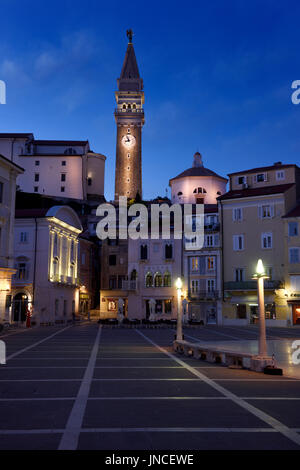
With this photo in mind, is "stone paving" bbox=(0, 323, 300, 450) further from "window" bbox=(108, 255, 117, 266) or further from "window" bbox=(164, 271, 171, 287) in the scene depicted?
"window" bbox=(108, 255, 117, 266)

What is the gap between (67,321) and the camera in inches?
2245

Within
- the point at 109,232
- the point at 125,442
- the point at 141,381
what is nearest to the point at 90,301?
the point at 109,232

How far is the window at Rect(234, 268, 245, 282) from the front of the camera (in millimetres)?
55656

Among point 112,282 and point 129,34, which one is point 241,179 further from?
point 129,34

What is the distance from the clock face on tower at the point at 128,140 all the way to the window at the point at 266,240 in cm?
6256

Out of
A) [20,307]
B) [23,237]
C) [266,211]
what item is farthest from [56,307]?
[266,211]

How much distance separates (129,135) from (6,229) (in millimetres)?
76923

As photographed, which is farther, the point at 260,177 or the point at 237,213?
the point at 260,177

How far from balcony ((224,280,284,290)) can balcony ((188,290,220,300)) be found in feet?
4.55

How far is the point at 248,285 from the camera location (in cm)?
5391

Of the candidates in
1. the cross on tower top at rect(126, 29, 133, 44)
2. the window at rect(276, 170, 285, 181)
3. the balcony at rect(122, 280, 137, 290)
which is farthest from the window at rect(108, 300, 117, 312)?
the cross on tower top at rect(126, 29, 133, 44)

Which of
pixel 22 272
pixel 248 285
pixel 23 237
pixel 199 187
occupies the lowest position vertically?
pixel 248 285

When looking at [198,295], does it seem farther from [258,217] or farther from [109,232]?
[109,232]
